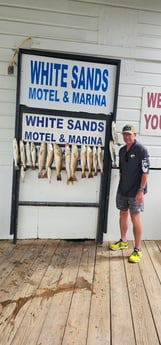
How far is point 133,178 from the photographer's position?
11.9 ft

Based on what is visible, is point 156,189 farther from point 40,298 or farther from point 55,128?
point 40,298

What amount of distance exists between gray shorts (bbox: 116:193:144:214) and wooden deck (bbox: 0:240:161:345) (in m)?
0.56

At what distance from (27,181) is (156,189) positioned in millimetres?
1718

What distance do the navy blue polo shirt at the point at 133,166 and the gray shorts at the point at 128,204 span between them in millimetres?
65

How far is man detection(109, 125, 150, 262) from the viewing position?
356 centimetres

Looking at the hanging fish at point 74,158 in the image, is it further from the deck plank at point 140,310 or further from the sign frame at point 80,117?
the deck plank at point 140,310

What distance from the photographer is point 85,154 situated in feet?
12.8

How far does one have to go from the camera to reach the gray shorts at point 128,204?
368 centimetres

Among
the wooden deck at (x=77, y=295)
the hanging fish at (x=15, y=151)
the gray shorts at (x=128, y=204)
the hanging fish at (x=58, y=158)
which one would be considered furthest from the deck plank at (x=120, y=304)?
the hanging fish at (x=15, y=151)

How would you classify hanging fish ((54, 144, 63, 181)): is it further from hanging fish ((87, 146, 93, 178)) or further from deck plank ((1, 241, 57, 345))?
deck plank ((1, 241, 57, 345))

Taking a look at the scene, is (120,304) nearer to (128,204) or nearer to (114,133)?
(128,204)

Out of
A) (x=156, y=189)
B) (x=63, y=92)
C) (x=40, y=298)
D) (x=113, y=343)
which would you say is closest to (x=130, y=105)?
(x=63, y=92)

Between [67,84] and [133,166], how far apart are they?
4.32 ft

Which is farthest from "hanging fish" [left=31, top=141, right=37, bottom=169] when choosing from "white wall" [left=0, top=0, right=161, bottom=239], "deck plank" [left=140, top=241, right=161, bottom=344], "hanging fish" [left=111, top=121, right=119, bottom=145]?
"deck plank" [left=140, top=241, right=161, bottom=344]
